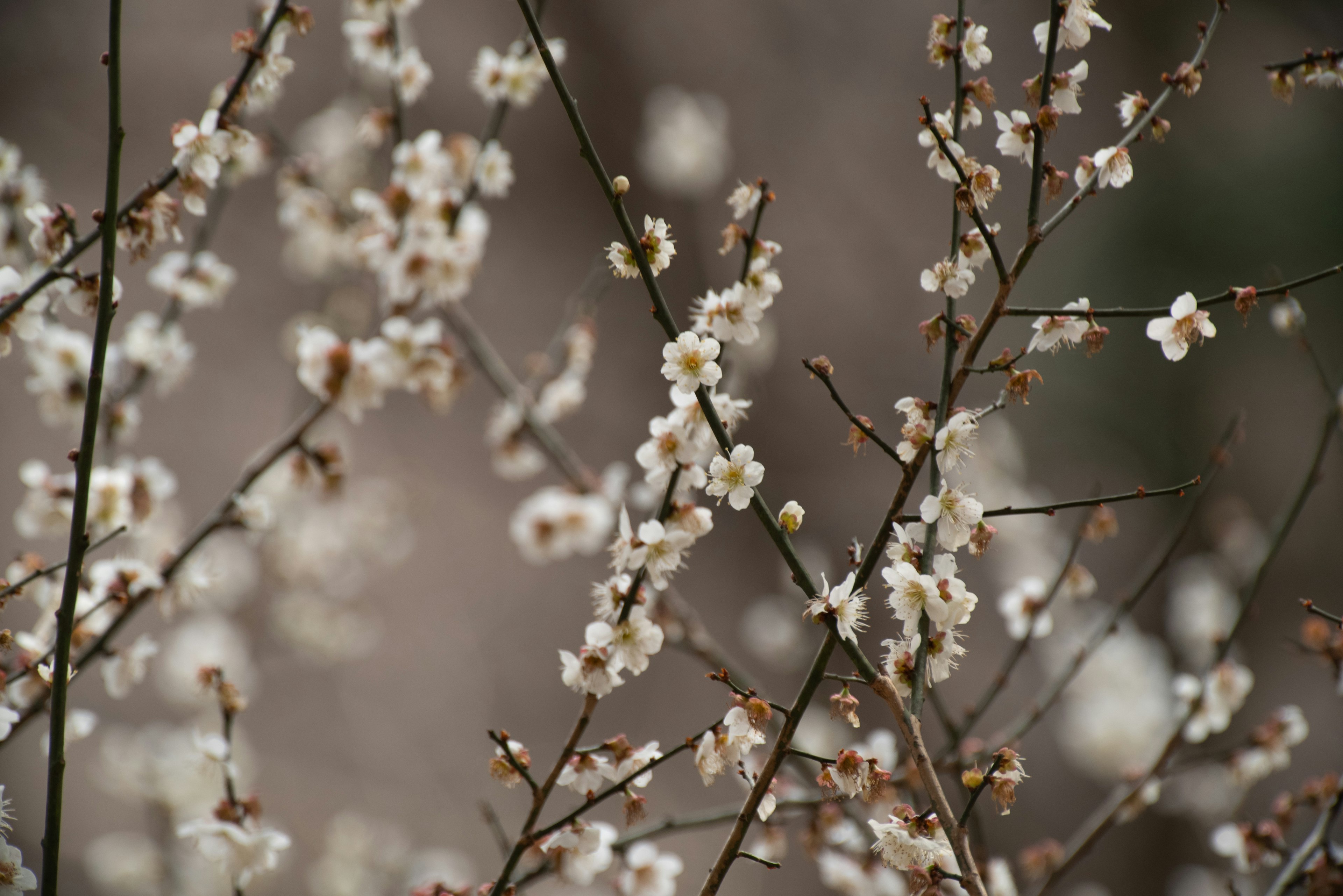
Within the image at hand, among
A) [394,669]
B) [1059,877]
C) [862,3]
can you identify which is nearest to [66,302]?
[1059,877]

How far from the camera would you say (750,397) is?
2133 millimetres

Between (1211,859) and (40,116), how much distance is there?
480 cm

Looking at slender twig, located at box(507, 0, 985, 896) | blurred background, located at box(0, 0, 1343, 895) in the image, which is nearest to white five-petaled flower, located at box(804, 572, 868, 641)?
slender twig, located at box(507, 0, 985, 896)

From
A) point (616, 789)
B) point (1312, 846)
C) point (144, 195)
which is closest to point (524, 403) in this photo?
point (144, 195)

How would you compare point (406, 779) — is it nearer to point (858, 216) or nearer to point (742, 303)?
point (742, 303)

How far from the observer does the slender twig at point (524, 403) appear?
113cm

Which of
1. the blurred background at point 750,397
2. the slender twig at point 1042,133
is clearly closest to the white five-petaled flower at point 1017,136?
the slender twig at point 1042,133

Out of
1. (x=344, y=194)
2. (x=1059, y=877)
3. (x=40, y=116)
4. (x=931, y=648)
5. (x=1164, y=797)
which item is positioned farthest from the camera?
(x=40, y=116)

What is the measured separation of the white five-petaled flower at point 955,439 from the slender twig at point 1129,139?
15 centimetres

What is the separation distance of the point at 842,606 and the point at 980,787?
17 cm

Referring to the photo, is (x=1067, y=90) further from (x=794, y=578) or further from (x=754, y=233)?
(x=794, y=578)

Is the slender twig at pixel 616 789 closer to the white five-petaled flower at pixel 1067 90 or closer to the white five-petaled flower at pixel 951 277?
the white five-petaled flower at pixel 951 277

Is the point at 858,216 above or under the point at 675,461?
above

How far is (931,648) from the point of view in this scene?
57 cm
